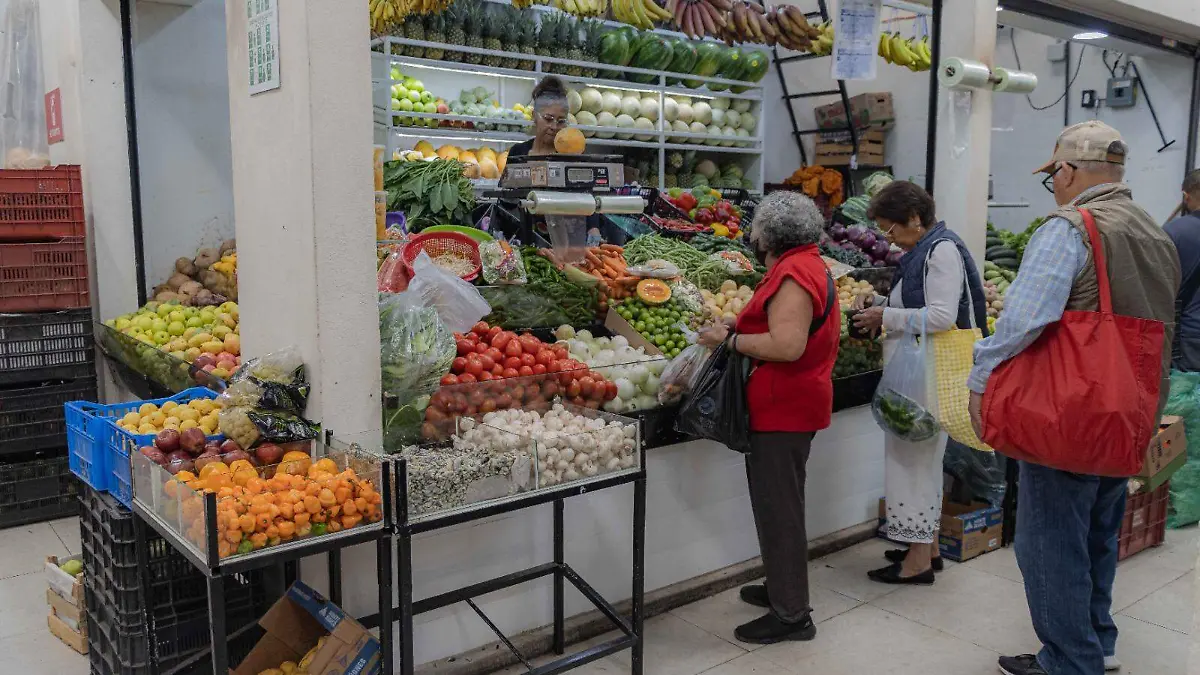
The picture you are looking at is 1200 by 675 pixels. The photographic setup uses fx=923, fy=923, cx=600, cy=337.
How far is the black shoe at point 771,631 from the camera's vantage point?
3.51 m

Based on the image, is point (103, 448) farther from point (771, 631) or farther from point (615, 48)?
point (615, 48)

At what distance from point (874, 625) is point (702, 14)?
4.12 m

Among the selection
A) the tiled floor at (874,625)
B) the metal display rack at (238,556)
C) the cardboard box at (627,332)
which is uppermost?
the cardboard box at (627,332)

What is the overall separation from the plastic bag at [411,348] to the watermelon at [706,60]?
252 inches

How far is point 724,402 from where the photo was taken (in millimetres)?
3387

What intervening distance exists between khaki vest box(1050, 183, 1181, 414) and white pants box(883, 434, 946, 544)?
1.37 meters

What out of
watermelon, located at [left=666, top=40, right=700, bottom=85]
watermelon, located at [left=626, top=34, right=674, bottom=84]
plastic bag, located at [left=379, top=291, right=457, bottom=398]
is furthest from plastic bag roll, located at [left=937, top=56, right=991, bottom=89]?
watermelon, located at [left=666, top=40, right=700, bottom=85]

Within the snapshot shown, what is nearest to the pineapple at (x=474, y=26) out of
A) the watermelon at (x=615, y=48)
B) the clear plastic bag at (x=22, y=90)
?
the watermelon at (x=615, y=48)

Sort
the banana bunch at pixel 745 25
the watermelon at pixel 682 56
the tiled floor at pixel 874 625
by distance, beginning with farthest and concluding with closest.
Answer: the watermelon at pixel 682 56 < the banana bunch at pixel 745 25 < the tiled floor at pixel 874 625

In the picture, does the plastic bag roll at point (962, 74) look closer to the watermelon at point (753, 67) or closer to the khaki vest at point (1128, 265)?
the khaki vest at point (1128, 265)

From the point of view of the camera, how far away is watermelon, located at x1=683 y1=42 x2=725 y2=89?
29.0ft

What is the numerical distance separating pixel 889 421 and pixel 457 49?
15.9 ft

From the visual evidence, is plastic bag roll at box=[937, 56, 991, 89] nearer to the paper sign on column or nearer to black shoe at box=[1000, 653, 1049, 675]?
black shoe at box=[1000, 653, 1049, 675]

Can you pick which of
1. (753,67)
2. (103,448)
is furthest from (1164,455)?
(753,67)
